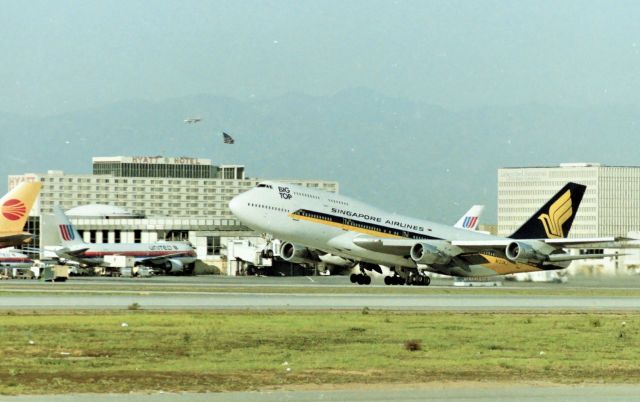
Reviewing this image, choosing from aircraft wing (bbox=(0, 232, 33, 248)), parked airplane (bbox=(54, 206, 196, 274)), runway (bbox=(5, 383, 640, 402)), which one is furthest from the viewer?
parked airplane (bbox=(54, 206, 196, 274))

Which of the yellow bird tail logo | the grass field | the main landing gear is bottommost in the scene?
the grass field

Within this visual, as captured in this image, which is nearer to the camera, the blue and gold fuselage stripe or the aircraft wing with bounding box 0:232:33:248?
the aircraft wing with bounding box 0:232:33:248

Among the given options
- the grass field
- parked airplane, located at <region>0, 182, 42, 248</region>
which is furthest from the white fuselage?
the grass field

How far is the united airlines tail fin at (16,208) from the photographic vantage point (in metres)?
78.2

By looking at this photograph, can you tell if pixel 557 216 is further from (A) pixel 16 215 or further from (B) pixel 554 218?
(A) pixel 16 215

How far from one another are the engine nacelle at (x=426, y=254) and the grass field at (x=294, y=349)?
111 ft

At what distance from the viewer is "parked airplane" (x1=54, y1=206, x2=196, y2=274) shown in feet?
424

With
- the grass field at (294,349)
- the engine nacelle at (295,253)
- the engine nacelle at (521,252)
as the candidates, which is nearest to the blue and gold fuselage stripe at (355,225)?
the engine nacelle at (295,253)

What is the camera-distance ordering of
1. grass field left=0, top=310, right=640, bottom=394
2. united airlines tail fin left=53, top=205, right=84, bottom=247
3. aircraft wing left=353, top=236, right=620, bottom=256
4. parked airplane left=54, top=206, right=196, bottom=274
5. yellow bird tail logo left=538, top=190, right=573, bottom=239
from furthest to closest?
1. united airlines tail fin left=53, top=205, right=84, bottom=247
2. parked airplane left=54, top=206, right=196, bottom=274
3. yellow bird tail logo left=538, top=190, right=573, bottom=239
4. aircraft wing left=353, top=236, right=620, bottom=256
5. grass field left=0, top=310, right=640, bottom=394

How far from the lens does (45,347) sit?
99.5 feet

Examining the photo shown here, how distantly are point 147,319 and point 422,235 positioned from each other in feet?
145

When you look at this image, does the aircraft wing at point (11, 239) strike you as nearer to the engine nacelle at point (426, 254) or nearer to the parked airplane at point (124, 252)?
the engine nacelle at point (426, 254)

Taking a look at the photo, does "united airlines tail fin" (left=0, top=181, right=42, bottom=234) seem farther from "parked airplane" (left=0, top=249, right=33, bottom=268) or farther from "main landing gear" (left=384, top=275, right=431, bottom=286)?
"parked airplane" (left=0, top=249, right=33, bottom=268)

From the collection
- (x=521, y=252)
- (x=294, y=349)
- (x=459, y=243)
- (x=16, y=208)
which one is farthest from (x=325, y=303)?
(x=16, y=208)
